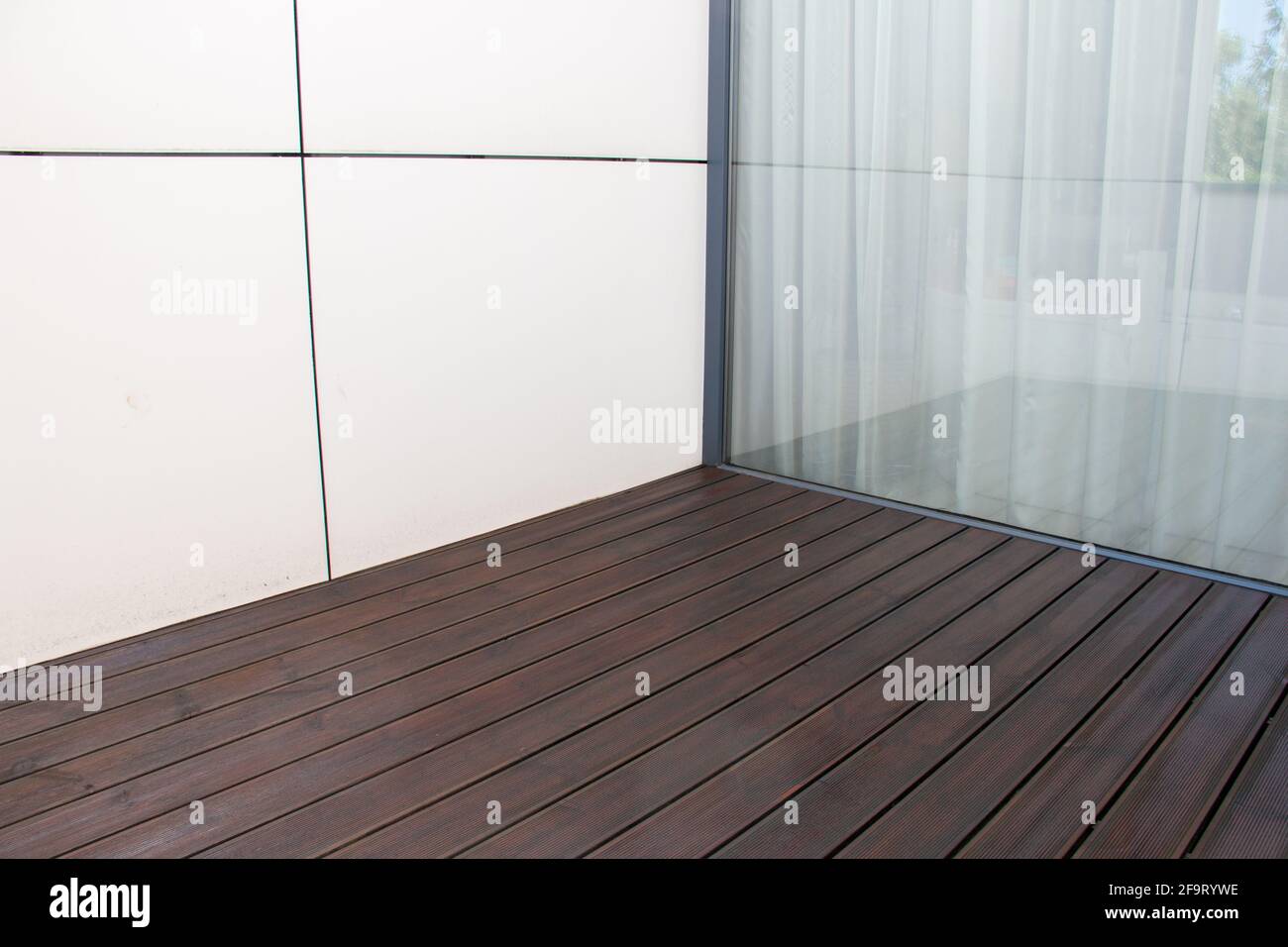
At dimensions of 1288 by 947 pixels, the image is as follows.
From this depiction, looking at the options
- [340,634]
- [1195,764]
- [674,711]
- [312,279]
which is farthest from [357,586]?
[1195,764]

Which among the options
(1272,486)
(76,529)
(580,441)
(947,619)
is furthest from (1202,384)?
(76,529)

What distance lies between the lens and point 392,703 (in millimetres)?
2215

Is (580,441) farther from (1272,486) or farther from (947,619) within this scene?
(1272,486)

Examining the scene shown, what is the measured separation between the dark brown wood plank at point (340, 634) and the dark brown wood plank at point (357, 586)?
0.14ft

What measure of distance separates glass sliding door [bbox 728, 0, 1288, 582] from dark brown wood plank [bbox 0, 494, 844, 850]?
1.98 ft

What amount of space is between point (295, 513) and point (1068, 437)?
6.95 ft

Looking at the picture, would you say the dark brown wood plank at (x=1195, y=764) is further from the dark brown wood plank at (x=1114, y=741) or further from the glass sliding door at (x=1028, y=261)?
the glass sliding door at (x=1028, y=261)

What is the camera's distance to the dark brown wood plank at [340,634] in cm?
210

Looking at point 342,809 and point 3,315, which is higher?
point 3,315

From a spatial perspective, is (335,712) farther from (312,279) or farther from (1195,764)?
(1195,764)

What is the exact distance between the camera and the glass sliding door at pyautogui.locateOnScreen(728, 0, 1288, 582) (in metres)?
2.65

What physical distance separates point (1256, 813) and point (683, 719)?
1022 millimetres

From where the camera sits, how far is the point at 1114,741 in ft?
6.73
